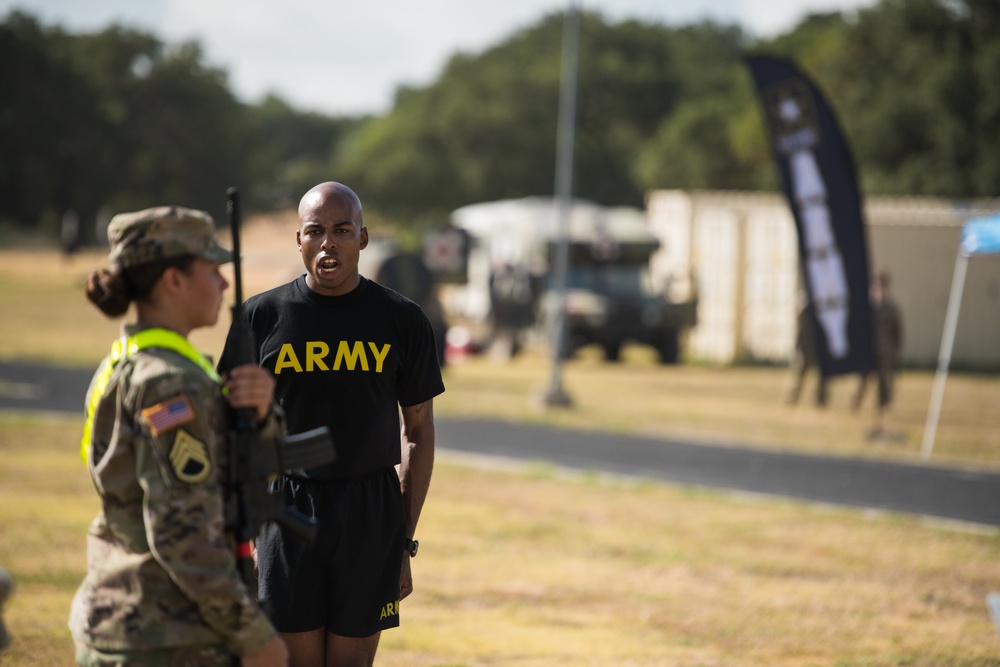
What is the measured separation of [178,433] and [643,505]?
9.04 meters

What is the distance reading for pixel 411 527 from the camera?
445 cm

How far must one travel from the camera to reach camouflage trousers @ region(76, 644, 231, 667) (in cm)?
304

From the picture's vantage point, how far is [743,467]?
14.2 meters

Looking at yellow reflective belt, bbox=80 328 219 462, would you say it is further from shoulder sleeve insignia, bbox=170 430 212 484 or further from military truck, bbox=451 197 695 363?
military truck, bbox=451 197 695 363

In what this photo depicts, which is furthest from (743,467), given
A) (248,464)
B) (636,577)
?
(248,464)

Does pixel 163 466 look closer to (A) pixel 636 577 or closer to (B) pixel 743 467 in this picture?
(A) pixel 636 577

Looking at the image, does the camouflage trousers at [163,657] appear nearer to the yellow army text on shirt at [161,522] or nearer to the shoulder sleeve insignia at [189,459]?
the yellow army text on shirt at [161,522]

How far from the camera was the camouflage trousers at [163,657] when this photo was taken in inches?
120

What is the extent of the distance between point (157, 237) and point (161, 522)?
2.10 feet

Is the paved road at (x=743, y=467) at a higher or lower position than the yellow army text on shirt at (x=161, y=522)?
lower

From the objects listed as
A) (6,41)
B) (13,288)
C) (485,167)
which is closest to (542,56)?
(485,167)

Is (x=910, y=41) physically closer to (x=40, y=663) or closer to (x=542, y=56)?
(x=542, y=56)

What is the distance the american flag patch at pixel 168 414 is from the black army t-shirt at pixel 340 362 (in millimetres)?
1159

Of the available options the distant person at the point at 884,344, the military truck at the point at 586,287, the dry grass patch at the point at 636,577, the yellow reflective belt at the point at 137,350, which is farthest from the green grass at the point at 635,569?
the military truck at the point at 586,287
